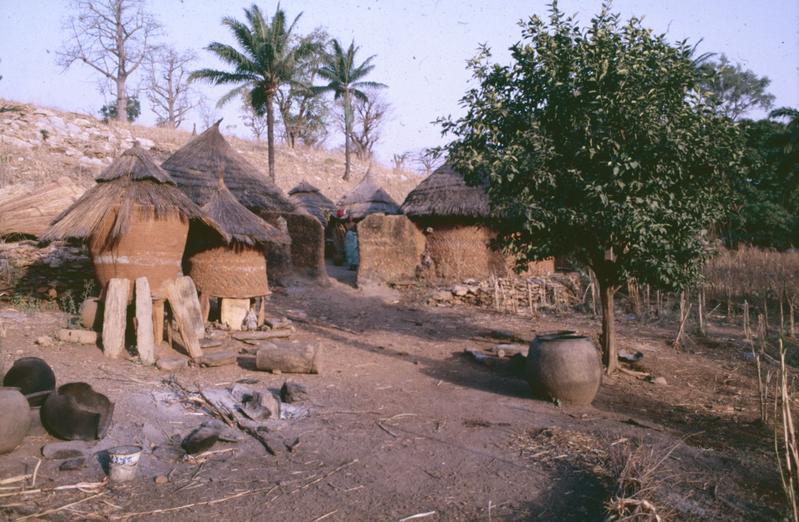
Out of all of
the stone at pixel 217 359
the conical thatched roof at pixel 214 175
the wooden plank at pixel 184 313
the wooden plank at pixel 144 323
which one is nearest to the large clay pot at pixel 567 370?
the stone at pixel 217 359

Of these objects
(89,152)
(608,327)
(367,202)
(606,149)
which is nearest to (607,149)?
(606,149)

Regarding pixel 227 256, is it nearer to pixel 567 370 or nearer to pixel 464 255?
pixel 567 370

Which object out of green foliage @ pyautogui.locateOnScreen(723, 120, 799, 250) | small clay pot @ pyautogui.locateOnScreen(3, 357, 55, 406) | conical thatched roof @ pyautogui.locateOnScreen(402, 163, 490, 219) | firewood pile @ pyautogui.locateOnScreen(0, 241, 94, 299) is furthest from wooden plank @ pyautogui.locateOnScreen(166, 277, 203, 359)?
green foliage @ pyautogui.locateOnScreen(723, 120, 799, 250)

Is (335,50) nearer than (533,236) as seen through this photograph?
No

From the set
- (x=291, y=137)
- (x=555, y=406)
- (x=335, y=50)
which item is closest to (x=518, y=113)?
(x=555, y=406)

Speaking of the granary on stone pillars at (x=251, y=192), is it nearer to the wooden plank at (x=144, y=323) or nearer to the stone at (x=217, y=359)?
the wooden plank at (x=144, y=323)

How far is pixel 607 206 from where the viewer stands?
5.93 meters

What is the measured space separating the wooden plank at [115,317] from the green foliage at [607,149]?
4.20 meters

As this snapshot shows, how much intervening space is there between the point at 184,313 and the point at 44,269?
333 cm

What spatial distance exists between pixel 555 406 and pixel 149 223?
16.9 feet

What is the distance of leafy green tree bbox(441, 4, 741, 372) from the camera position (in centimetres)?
581

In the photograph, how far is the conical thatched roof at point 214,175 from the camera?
472 inches

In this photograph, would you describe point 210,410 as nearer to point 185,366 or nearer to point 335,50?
point 185,366

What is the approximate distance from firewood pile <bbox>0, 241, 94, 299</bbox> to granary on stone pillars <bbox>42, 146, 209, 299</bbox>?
217 cm
